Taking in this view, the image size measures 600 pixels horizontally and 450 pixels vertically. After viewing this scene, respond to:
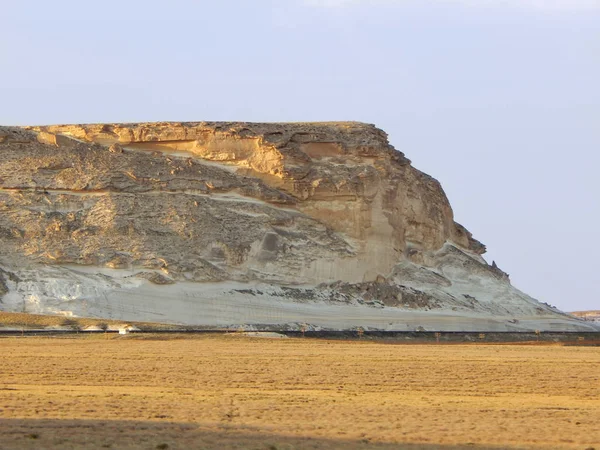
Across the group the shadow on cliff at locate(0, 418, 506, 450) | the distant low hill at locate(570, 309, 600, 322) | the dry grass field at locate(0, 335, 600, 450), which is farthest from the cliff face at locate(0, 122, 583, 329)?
the distant low hill at locate(570, 309, 600, 322)

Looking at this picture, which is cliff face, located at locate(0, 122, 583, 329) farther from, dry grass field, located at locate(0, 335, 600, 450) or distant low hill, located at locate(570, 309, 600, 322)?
distant low hill, located at locate(570, 309, 600, 322)

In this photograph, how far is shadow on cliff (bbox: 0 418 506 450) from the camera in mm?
12703

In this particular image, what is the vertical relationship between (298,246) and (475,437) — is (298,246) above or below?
above

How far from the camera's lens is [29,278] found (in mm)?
42312

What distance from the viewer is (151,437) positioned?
13.3 m

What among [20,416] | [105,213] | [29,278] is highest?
[105,213]

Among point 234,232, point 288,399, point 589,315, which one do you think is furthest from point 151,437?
point 589,315

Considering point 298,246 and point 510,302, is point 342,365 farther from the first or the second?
point 510,302

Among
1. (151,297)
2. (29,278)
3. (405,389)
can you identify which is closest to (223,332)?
(151,297)

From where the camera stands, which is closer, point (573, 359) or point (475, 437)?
point (475, 437)

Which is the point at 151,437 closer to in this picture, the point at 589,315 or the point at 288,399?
the point at 288,399

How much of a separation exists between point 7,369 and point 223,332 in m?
16.4

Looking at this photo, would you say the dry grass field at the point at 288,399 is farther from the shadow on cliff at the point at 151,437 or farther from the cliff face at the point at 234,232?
the cliff face at the point at 234,232

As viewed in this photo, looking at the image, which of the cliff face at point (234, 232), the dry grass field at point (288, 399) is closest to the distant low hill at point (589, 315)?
the cliff face at point (234, 232)
